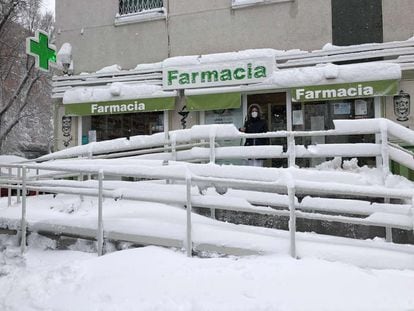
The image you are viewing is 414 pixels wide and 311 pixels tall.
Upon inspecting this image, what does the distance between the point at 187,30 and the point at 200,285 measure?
856 centimetres

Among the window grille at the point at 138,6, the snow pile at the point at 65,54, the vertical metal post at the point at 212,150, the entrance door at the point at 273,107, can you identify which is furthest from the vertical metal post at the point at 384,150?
the snow pile at the point at 65,54

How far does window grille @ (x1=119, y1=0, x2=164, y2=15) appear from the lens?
39.2 feet

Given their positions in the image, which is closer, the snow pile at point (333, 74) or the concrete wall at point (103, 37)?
the snow pile at point (333, 74)

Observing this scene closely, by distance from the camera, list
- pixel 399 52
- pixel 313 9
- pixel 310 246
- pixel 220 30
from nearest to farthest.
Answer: pixel 310 246, pixel 399 52, pixel 313 9, pixel 220 30

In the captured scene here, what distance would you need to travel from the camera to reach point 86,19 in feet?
41.7

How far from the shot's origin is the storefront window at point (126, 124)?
11750 mm

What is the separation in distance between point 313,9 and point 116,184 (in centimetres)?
679

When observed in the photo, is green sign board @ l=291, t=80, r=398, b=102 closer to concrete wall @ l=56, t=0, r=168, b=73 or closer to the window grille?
concrete wall @ l=56, t=0, r=168, b=73

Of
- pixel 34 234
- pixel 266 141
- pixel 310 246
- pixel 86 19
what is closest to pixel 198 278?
pixel 310 246

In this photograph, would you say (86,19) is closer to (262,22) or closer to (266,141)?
(262,22)

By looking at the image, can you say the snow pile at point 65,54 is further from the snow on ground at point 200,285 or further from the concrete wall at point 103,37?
the snow on ground at point 200,285

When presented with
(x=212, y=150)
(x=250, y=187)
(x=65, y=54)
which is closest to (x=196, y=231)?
(x=250, y=187)

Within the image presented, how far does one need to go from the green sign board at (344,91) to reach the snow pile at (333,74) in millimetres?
87

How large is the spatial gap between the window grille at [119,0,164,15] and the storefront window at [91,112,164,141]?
9.27 feet
